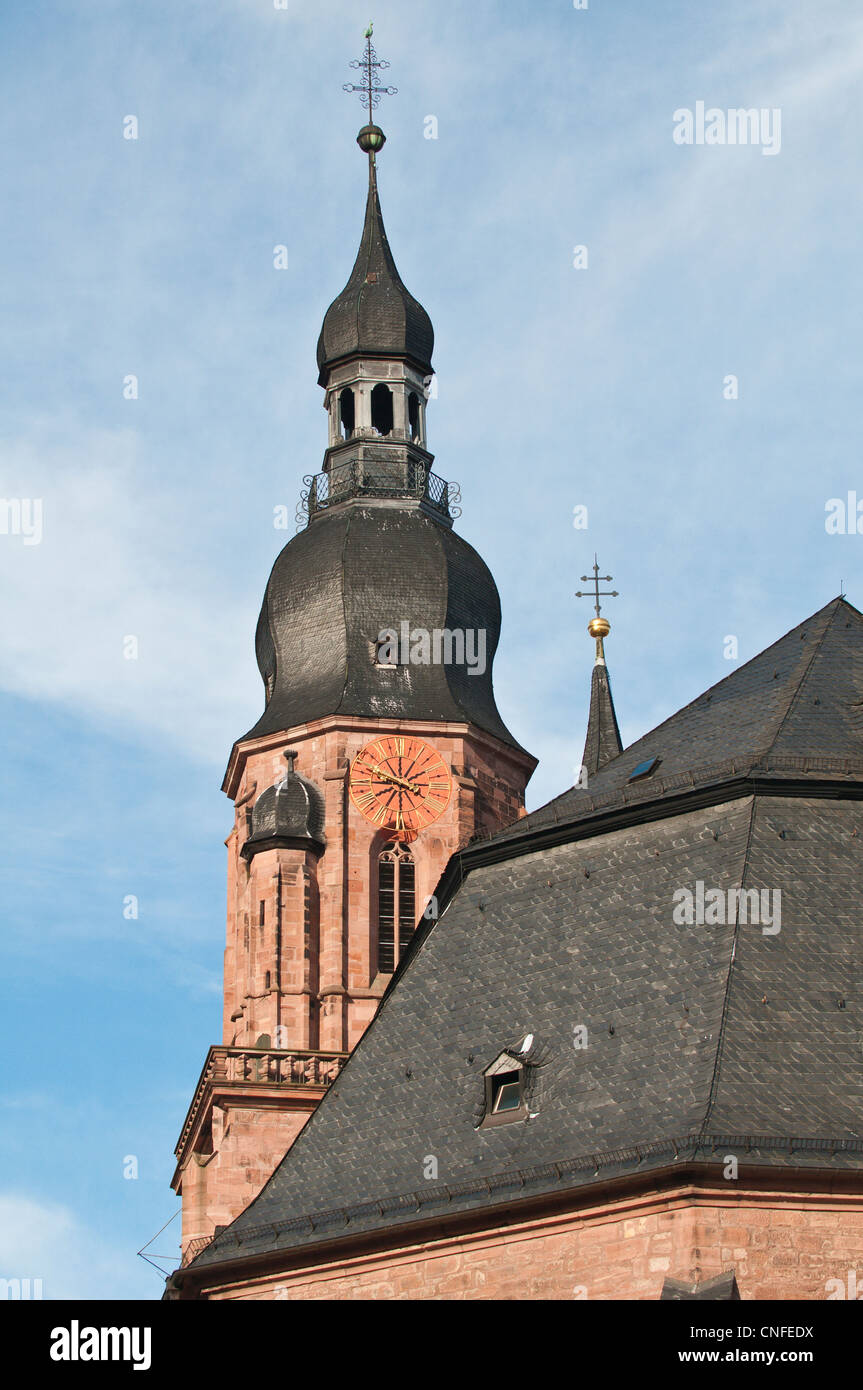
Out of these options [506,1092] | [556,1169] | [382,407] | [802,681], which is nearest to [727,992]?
[556,1169]

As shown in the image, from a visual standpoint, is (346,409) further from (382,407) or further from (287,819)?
(287,819)

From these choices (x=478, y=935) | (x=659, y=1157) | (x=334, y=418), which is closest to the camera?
(x=659, y=1157)

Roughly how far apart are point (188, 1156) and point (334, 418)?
16305mm

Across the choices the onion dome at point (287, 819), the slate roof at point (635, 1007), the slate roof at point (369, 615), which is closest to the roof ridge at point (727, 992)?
the slate roof at point (635, 1007)

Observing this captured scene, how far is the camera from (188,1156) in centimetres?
4241

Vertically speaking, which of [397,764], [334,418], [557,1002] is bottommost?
[557,1002]

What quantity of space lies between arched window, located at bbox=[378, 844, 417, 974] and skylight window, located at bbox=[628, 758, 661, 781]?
14.9 m

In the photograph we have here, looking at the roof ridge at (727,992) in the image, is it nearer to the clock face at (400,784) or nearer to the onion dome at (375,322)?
the clock face at (400,784)

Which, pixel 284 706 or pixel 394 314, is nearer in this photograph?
pixel 284 706

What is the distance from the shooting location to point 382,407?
5356 cm

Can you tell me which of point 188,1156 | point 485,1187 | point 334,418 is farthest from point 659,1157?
point 334,418
